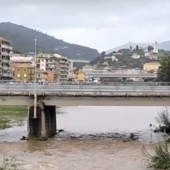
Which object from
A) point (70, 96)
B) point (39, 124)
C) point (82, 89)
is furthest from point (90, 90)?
point (39, 124)

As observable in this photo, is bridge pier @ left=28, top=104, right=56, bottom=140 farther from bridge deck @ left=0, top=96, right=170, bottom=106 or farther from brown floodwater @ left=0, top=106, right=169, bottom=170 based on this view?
brown floodwater @ left=0, top=106, right=169, bottom=170

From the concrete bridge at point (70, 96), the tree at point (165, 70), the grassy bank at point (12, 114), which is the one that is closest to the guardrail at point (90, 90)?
the concrete bridge at point (70, 96)

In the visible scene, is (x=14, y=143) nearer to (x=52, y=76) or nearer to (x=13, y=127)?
(x=13, y=127)

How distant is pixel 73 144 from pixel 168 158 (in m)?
14.6

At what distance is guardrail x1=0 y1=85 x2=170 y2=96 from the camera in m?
44.1

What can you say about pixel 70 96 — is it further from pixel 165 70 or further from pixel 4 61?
pixel 4 61

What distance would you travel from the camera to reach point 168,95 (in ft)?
144

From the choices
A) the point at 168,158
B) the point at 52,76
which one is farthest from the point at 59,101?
the point at 52,76

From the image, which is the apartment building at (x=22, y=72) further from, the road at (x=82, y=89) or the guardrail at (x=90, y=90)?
the guardrail at (x=90, y=90)

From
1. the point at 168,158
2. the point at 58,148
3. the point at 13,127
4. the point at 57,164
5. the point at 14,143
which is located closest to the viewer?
the point at 168,158

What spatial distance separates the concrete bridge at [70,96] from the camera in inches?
1732

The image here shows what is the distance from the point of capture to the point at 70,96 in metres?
44.5

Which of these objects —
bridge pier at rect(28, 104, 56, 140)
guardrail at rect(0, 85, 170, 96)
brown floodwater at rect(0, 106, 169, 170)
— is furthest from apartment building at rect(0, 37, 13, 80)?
bridge pier at rect(28, 104, 56, 140)

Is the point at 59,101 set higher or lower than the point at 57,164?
higher
